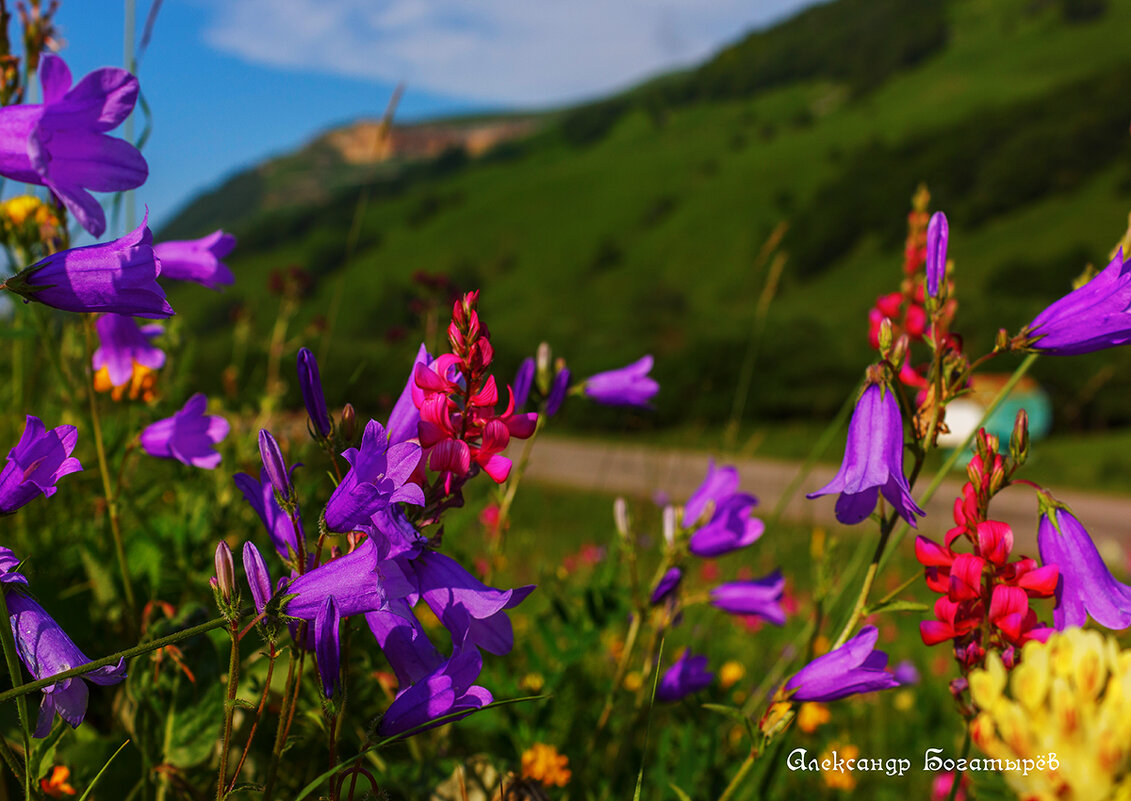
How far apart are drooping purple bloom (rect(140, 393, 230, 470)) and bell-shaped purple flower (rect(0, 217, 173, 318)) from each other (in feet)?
2.06

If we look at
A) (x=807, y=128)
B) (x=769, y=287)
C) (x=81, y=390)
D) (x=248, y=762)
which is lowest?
(x=807, y=128)

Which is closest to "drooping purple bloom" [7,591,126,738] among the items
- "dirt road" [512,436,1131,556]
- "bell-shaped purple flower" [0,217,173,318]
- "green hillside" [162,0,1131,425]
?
"bell-shaped purple flower" [0,217,173,318]

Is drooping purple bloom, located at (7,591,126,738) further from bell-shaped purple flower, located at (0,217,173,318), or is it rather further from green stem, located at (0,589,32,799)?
bell-shaped purple flower, located at (0,217,173,318)

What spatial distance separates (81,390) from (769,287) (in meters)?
2.06

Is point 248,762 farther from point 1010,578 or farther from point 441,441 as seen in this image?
point 1010,578

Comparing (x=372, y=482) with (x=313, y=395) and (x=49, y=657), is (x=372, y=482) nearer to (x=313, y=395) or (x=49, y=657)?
(x=313, y=395)

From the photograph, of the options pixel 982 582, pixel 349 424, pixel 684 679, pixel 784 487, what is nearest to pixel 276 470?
pixel 349 424

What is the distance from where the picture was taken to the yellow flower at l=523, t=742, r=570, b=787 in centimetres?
148

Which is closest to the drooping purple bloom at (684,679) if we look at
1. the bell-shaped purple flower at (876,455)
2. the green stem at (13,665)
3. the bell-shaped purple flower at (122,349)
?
the bell-shaped purple flower at (876,455)

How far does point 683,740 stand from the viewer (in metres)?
1.72

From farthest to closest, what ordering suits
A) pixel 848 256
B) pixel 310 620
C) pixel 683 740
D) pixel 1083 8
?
pixel 1083 8
pixel 848 256
pixel 683 740
pixel 310 620

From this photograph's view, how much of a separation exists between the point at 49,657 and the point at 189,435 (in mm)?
698

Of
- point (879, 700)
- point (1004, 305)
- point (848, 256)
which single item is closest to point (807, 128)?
point (848, 256)

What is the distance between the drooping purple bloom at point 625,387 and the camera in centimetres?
169
